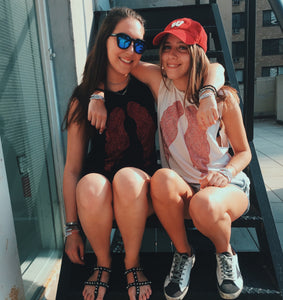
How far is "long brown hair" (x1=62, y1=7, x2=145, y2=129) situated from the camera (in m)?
1.68

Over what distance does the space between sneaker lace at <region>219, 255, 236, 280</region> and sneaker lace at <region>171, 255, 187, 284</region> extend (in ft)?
0.59

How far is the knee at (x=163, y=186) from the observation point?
1418 mm

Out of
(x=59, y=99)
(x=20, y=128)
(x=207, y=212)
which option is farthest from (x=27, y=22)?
(x=207, y=212)

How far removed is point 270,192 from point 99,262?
9.45 feet

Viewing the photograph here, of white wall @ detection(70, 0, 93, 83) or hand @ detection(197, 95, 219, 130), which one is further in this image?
white wall @ detection(70, 0, 93, 83)

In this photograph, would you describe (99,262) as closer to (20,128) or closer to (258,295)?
(258,295)

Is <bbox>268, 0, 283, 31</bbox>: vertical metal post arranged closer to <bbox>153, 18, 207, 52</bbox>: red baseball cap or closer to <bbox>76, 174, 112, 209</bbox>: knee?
<bbox>153, 18, 207, 52</bbox>: red baseball cap

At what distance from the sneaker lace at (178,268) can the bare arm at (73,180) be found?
1.65 feet

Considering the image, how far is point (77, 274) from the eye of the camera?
5.16 ft

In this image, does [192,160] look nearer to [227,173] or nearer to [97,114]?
[227,173]

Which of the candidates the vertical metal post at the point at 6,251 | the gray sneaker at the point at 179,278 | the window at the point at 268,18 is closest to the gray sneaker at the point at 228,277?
the gray sneaker at the point at 179,278

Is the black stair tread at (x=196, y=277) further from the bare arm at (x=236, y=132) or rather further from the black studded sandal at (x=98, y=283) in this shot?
the bare arm at (x=236, y=132)

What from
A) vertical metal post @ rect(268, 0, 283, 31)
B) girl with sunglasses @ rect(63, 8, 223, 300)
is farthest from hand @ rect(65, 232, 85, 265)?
vertical metal post @ rect(268, 0, 283, 31)

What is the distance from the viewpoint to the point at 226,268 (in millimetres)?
1416
